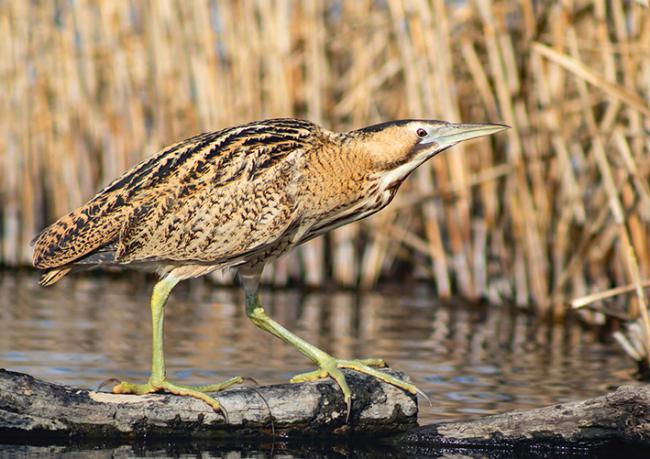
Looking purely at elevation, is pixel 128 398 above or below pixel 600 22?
below

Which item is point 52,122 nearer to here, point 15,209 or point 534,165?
point 15,209

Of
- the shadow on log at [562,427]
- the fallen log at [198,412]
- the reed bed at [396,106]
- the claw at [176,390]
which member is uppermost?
the reed bed at [396,106]

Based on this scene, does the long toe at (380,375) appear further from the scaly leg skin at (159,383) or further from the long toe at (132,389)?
the long toe at (132,389)

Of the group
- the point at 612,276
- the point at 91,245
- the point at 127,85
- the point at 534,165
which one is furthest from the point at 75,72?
the point at 91,245

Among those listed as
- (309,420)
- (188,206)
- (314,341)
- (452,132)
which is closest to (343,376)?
(309,420)

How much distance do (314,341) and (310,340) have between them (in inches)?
1.1

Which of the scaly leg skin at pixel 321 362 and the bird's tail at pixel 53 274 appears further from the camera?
the bird's tail at pixel 53 274

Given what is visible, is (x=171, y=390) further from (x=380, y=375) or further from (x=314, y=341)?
(x=314, y=341)

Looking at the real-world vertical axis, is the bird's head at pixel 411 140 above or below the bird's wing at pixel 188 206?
above

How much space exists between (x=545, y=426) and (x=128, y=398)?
1.65 meters

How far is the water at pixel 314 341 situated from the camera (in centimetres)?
671

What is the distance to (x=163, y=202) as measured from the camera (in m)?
5.53

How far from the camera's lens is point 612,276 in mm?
9594

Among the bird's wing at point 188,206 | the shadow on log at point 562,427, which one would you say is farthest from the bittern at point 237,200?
the shadow on log at point 562,427
